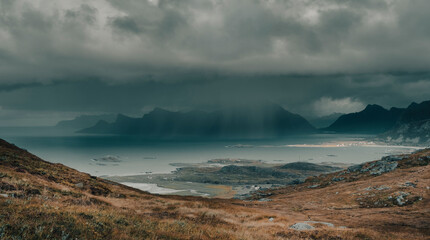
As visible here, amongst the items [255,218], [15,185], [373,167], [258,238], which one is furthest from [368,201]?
[373,167]

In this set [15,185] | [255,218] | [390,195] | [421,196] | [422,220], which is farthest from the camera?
[390,195]

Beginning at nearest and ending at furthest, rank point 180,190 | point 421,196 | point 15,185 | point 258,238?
point 258,238
point 15,185
point 421,196
point 180,190

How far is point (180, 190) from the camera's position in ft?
631

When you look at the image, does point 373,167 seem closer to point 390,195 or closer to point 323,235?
point 390,195

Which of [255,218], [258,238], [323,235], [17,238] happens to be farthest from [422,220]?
[17,238]

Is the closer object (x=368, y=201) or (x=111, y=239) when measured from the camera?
(x=111, y=239)

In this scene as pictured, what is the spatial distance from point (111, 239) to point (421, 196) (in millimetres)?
86260

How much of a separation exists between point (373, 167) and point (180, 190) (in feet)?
432

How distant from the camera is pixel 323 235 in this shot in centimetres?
2173

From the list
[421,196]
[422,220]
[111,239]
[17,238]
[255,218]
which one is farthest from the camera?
[421,196]

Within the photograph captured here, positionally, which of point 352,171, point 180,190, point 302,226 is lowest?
point 180,190

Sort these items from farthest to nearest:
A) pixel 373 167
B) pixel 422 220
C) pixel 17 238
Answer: pixel 373 167 → pixel 422 220 → pixel 17 238

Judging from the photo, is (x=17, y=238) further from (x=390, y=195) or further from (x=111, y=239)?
(x=390, y=195)

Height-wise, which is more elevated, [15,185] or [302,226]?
[15,185]
